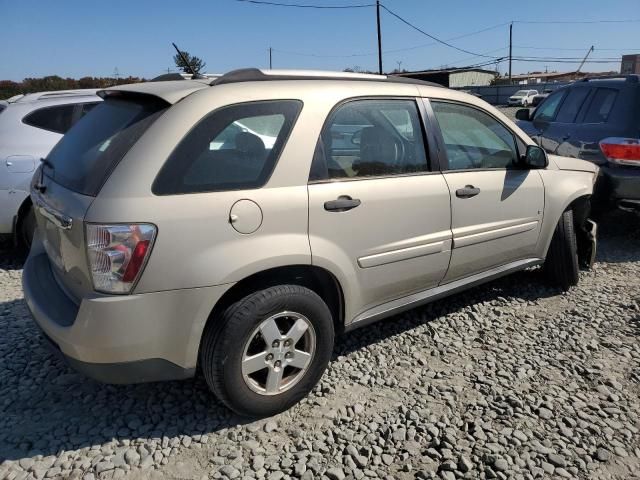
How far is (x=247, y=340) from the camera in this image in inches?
96.7

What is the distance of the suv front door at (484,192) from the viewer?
334cm

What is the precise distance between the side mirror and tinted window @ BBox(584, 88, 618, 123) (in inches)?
85.1

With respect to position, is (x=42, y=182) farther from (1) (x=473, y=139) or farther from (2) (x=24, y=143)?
(1) (x=473, y=139)

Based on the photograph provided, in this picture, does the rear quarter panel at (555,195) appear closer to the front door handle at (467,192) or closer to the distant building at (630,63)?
the front door handle at (467,192)

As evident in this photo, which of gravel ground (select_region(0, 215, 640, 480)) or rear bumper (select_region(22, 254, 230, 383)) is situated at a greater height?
rear bumper (select_region(22, 254, 230, 383))

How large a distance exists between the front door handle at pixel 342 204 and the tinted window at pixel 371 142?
128 millimetres

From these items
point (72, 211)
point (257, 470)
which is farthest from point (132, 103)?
point (257, 470)

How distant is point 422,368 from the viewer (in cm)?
318

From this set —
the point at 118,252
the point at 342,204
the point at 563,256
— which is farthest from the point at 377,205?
the point at 563,256

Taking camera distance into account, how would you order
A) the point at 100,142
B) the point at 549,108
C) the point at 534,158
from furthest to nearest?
the point at 549,108 < the point at 534,158 < the point at 100,142

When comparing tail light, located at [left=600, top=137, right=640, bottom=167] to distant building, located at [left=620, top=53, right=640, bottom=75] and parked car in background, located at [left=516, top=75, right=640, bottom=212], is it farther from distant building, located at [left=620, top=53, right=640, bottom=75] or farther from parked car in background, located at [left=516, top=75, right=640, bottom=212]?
distant building, located at [left=620, top=53, right=640, bottom=75]

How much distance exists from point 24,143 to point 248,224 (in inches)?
137

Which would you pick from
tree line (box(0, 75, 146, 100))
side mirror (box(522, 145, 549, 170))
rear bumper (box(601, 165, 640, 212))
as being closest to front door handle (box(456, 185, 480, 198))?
side mirror (box(522, 145, 549, 170))

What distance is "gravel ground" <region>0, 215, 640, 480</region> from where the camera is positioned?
2.37 metres
